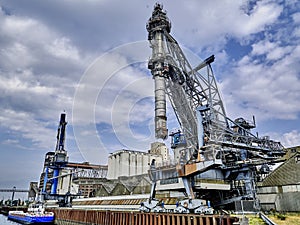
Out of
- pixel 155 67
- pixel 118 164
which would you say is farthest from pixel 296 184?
pixel 118 164

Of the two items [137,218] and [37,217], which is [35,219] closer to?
[37,217]

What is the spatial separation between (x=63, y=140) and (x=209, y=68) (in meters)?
51.1

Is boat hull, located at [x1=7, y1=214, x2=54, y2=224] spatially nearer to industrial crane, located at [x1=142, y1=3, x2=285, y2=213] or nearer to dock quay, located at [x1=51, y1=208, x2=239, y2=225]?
dock quay, located at [x1=51, y1=208, x2=239, y2=225]

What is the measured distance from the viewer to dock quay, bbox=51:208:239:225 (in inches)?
690

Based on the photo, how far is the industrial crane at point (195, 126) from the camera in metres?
27.1

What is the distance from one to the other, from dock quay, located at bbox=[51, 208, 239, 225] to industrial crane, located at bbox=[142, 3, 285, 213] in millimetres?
1961

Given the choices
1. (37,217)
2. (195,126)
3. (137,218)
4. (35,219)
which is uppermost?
(195,126)

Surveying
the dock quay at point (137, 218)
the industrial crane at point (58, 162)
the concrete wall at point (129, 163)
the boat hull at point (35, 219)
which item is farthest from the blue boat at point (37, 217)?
the concrete wall at point (129, 163)

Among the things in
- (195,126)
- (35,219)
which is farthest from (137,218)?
(35,219)

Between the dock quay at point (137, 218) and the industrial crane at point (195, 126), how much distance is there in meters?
1.96

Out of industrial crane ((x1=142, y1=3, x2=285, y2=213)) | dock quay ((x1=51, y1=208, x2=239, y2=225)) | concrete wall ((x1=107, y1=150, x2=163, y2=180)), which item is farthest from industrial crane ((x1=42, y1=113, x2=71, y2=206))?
industrial crane ((x1=142, y1=3, x2=285, y2=213))

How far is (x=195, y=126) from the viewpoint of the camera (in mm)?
32938

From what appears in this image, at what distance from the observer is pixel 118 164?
65688 mm

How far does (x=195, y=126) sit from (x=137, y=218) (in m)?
14.3
